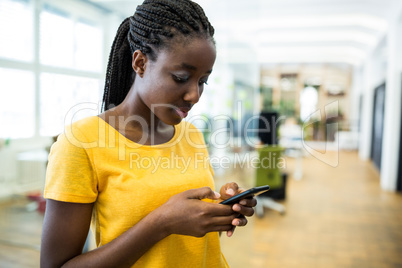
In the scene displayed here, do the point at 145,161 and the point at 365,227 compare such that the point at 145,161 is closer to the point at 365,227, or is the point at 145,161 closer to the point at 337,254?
the point at 337,254

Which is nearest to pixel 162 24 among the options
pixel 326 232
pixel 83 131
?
pixel 83 131

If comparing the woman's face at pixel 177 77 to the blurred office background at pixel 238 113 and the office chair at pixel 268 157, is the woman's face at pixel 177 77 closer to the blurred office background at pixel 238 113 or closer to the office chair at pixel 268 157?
the blurred office background at pixel 238 113

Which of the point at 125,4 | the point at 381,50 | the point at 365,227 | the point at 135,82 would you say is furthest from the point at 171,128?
the point at 381,50

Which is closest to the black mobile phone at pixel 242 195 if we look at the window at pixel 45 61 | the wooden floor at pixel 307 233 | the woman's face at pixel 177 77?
the woman's face at pixel 177 77

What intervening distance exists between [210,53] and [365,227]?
3838mm

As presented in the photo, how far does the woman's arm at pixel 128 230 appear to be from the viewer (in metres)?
0.67

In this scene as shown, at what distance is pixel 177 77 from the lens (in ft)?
2.48

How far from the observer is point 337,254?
120 inches

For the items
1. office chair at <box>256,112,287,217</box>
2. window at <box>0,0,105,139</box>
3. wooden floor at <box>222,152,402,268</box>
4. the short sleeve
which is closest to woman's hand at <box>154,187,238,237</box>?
the short sleeve

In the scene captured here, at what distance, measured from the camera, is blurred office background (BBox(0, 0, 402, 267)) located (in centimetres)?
164

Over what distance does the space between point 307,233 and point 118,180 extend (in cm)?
335

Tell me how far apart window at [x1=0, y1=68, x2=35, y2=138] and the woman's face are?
3.74 ft

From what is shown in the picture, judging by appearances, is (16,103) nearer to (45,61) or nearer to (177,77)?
(45,61)

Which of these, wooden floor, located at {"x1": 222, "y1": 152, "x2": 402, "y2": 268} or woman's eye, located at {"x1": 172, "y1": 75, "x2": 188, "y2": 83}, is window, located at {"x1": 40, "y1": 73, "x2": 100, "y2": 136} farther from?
wooden floor, located at {"x1": 222, "y1": 152, "x2": 402, "y2": 268}
